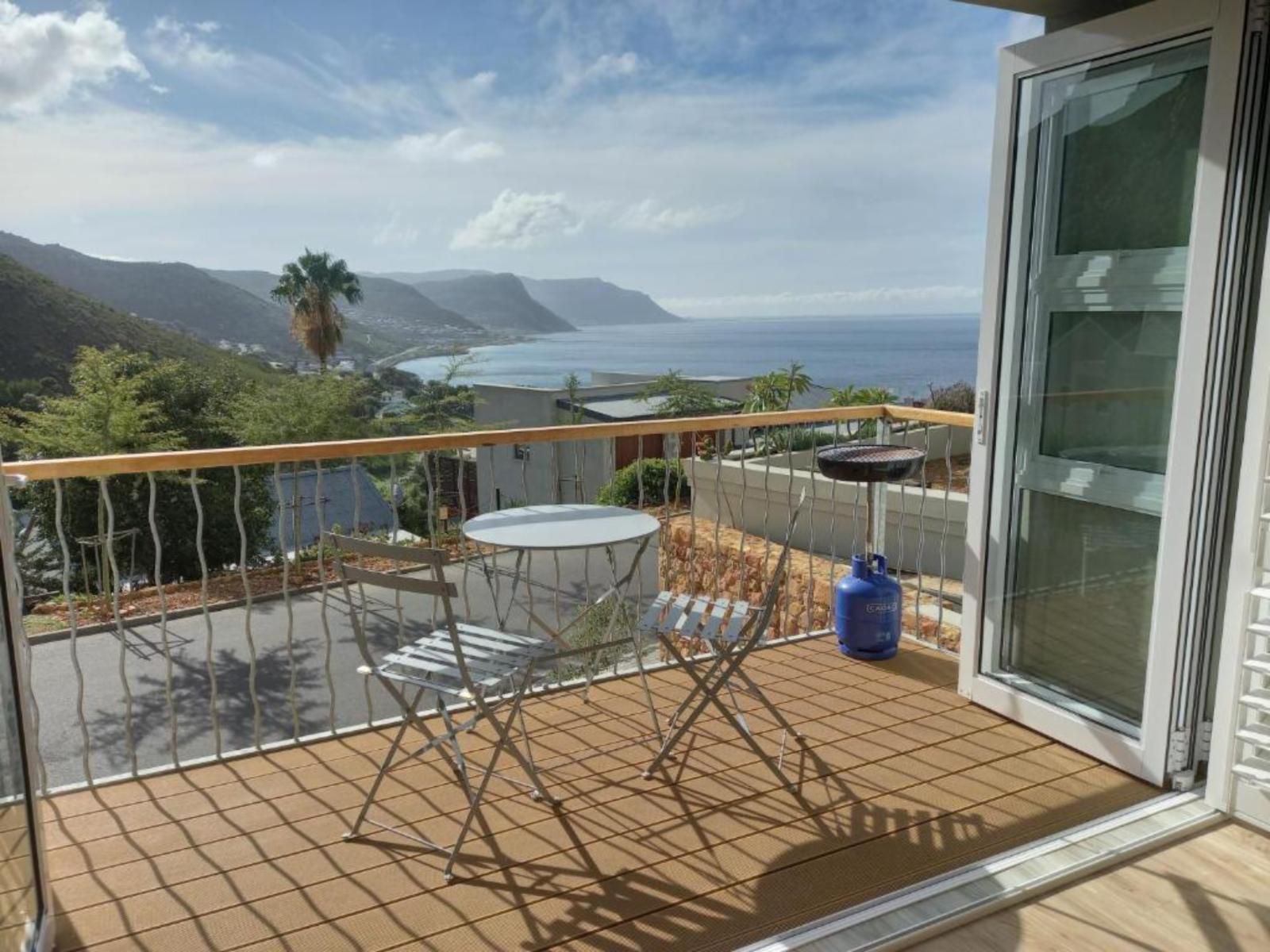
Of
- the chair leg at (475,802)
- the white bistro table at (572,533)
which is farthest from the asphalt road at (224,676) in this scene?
the chair leg at (475,802)

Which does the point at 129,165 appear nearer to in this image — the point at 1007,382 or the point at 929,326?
the point at 1007,382

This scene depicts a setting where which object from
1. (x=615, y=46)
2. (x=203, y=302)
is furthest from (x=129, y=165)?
(x=615, y=46)

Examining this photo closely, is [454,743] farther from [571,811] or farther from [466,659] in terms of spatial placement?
[571,811]

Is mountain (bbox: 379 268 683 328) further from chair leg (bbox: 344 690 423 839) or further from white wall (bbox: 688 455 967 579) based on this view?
chair leg (bbox: 344 690 423 839)

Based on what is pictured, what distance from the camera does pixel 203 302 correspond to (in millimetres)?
35875

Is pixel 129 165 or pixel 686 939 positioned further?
pixel 129 165

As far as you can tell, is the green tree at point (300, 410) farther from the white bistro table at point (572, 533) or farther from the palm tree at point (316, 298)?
the white bistro table at point (572, 533)

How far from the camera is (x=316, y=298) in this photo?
116 feet

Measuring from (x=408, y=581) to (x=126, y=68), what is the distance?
5608cm

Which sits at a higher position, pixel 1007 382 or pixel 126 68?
pixel 126 68

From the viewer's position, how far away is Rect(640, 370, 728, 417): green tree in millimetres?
32094

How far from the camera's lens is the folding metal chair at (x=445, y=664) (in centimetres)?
224

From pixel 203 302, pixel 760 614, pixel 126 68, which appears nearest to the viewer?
pixel 760 614

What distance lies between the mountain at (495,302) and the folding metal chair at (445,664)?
47.4m
